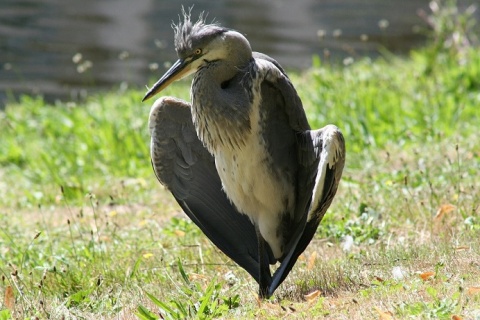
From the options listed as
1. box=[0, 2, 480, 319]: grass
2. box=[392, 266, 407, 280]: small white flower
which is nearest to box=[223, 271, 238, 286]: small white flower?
box=[0, 2, 480, 319]: grass

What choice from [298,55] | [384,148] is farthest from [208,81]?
[298,55]

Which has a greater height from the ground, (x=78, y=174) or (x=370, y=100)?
(x=370, y=100)

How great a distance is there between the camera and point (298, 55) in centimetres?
1481

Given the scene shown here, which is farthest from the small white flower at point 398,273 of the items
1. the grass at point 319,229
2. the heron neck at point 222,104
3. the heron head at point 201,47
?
the heron head at point 201,47

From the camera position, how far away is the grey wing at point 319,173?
455 cm

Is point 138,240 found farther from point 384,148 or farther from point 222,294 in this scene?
point 384,148

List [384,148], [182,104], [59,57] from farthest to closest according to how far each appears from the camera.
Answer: [59,57] → [384,148] → [182,104]

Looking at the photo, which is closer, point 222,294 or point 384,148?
point 222,294

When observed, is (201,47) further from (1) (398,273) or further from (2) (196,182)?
(1) (398,273)

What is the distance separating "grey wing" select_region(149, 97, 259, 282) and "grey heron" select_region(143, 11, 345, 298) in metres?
0.01

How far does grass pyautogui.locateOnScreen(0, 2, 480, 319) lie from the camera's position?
4461 mm

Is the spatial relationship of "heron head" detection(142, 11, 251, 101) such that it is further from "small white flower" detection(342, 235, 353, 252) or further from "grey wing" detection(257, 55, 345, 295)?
"small white flower" detection(342, 235, 353, 252)

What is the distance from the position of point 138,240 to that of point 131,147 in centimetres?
252

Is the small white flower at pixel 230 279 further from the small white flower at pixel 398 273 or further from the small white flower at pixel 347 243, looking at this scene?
the small white flower at pixel 398 273
